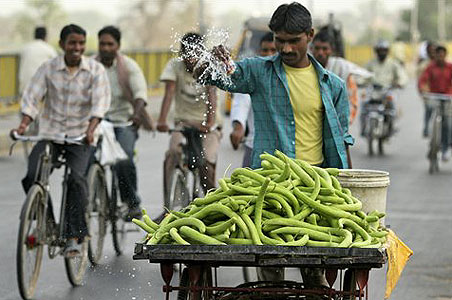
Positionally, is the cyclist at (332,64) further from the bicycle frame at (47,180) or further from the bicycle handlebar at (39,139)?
the bicycle frame at (47,180)

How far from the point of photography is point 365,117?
71.1 ft

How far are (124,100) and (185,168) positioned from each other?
0.87 m

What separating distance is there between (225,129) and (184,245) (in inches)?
803

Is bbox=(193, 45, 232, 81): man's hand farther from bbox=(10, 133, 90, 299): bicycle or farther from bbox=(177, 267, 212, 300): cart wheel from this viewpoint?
bbox=(10, 133, 90, 299): bicycle

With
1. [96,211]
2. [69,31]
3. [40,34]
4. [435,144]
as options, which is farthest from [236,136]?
[40,34]

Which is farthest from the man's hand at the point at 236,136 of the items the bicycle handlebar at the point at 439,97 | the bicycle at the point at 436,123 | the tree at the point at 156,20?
the tree at the point at 156,20

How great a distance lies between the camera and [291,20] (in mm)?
6844

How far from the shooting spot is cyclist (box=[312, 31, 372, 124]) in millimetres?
12188

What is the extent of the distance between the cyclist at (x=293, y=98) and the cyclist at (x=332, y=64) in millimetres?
4965

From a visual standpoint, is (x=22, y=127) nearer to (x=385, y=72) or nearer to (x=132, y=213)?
(x=132, y=213)

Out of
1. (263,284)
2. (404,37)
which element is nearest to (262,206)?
(263,284)

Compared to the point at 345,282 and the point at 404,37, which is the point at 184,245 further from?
the point at 404,37

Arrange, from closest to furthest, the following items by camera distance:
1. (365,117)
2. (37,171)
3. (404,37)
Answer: (37,171)
(365,117)
(404,37)

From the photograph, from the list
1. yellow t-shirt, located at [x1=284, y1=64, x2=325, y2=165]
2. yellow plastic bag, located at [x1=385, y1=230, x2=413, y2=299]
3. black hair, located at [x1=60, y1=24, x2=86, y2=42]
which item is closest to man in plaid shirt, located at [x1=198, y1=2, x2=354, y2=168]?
yellow t-shirt, located at [x1=284, y1=64, x2=325, y2=165]
